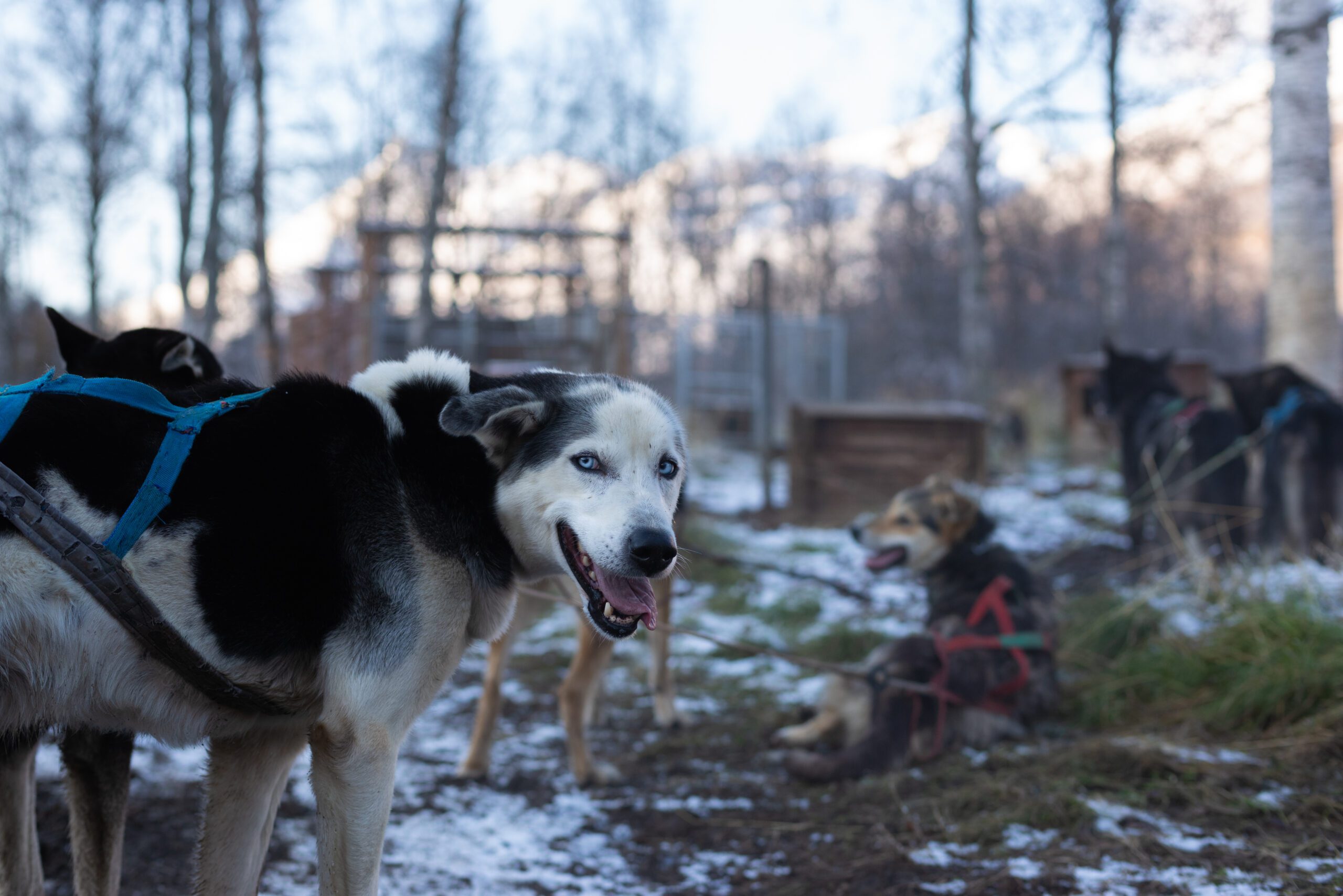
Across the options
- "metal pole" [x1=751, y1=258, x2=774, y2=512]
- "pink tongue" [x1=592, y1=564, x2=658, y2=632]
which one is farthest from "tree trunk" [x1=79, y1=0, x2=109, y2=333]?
"pink tongue" [x1=592, y1=564, x2=658, y2=632]

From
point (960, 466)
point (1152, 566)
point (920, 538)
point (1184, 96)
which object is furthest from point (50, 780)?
point (1184, 96)

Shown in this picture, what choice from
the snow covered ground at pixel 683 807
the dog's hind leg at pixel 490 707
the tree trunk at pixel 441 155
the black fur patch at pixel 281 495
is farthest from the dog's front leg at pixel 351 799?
the tree trunk at pixel 441 155

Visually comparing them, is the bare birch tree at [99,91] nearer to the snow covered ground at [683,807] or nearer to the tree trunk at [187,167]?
the tree trunk at [187,167]

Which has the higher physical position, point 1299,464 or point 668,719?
point 1299,464

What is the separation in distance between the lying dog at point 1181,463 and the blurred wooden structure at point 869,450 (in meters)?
1.79

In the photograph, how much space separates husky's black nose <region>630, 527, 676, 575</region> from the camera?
203 centimetres

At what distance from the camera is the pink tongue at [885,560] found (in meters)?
4.91

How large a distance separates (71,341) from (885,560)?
3.71m

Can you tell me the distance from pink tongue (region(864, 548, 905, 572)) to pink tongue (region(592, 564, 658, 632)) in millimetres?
2953

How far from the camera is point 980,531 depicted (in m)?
4.77

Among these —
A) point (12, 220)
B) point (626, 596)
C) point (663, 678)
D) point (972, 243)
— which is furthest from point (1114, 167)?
point (12, 220)

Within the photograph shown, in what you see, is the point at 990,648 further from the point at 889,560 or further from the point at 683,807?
the point at 683,807

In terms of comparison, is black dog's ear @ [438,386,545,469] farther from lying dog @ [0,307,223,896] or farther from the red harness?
the red harness

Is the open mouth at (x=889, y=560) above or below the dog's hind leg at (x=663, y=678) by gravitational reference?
above
